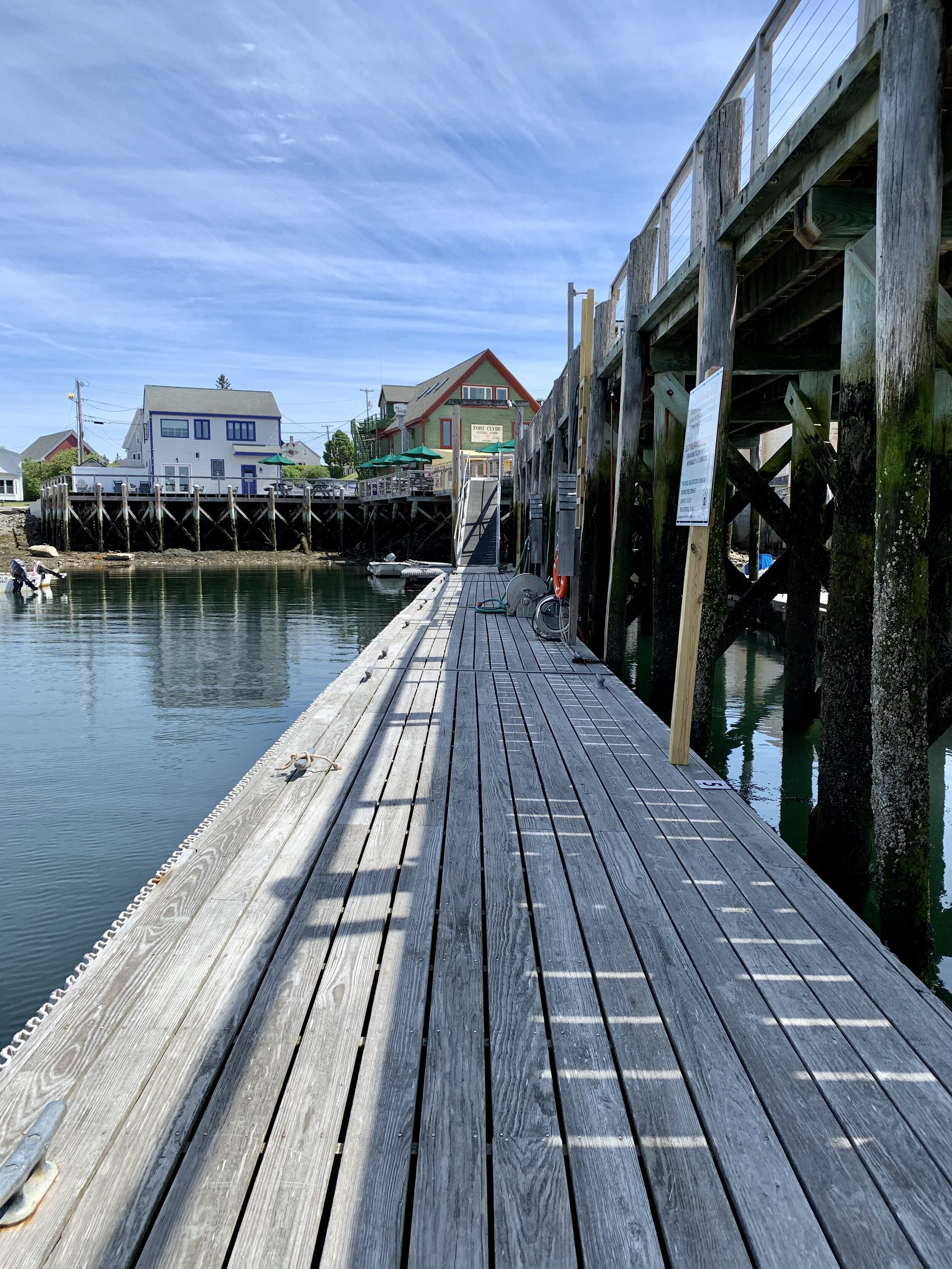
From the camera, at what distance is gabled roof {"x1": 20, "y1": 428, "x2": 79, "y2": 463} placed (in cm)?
9212

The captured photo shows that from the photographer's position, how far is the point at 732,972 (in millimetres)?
2703

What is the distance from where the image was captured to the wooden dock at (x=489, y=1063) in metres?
1.74

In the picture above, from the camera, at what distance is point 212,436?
182 ft

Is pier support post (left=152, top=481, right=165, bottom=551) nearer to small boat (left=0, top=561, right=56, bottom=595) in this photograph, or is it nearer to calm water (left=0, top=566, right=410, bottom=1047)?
small boat (left=0, top=561, right=56, bottom=595)

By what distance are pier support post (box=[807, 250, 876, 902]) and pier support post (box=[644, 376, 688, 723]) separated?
12.1 ft

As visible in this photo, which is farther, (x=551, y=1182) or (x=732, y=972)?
(x=732, y=972)

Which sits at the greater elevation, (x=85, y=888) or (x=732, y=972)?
(x=732, y=972)

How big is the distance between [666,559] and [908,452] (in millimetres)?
4917

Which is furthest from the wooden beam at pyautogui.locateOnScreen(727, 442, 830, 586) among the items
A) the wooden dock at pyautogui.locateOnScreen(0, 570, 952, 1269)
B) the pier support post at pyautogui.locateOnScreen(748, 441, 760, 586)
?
the pier support post at pyautogui.locateOnScreen(748, 441, 760, 586)

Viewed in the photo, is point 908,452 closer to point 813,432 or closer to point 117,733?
point 813,432

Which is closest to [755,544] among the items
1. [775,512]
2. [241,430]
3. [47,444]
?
[775,512]

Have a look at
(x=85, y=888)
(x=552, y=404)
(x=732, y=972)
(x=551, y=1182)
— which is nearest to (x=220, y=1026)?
(x=551, y=1182)

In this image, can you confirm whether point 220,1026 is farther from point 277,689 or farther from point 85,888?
point 277,689

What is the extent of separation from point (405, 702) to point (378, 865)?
3099mm
